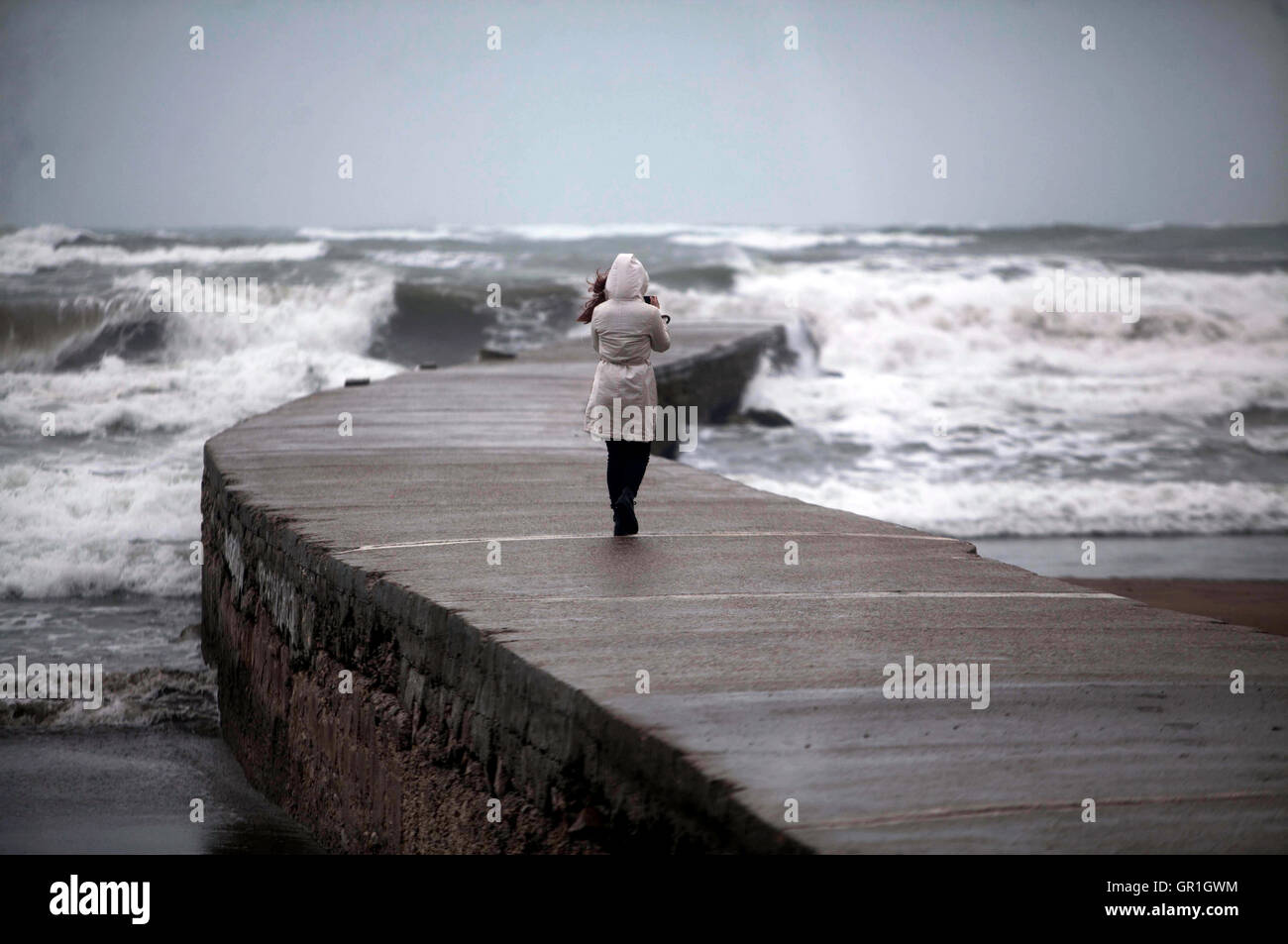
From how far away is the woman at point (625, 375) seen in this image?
526 cm

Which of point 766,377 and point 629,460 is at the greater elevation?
point 629,460

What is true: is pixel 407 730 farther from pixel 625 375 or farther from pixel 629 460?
pixel 625 375

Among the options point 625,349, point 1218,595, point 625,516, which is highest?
point 625,349

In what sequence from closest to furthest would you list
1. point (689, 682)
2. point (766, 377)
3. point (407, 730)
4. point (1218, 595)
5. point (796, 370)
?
point (689, 682) < point (407, 730) < point (1218, 595) < point (766, 377) < point (796, 370)

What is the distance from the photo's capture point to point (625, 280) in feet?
17.5

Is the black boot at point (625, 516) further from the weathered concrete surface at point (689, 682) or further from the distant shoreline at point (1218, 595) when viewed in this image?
the distant shoreline at point (1218, 595)

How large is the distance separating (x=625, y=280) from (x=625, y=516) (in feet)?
2.97

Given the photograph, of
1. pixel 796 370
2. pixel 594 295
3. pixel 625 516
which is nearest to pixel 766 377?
pixel 796 370

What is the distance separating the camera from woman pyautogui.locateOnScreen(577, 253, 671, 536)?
526 centimetres

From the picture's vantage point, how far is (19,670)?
23.9ft

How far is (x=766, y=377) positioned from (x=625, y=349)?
1248 centimetres

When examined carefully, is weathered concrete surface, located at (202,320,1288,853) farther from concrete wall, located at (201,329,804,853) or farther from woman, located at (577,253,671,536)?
woman, located at (577,253,671,536)

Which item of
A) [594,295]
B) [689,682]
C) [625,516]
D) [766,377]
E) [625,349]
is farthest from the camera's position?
[766,377]

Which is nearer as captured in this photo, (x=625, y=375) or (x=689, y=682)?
(x=689, y=682)
